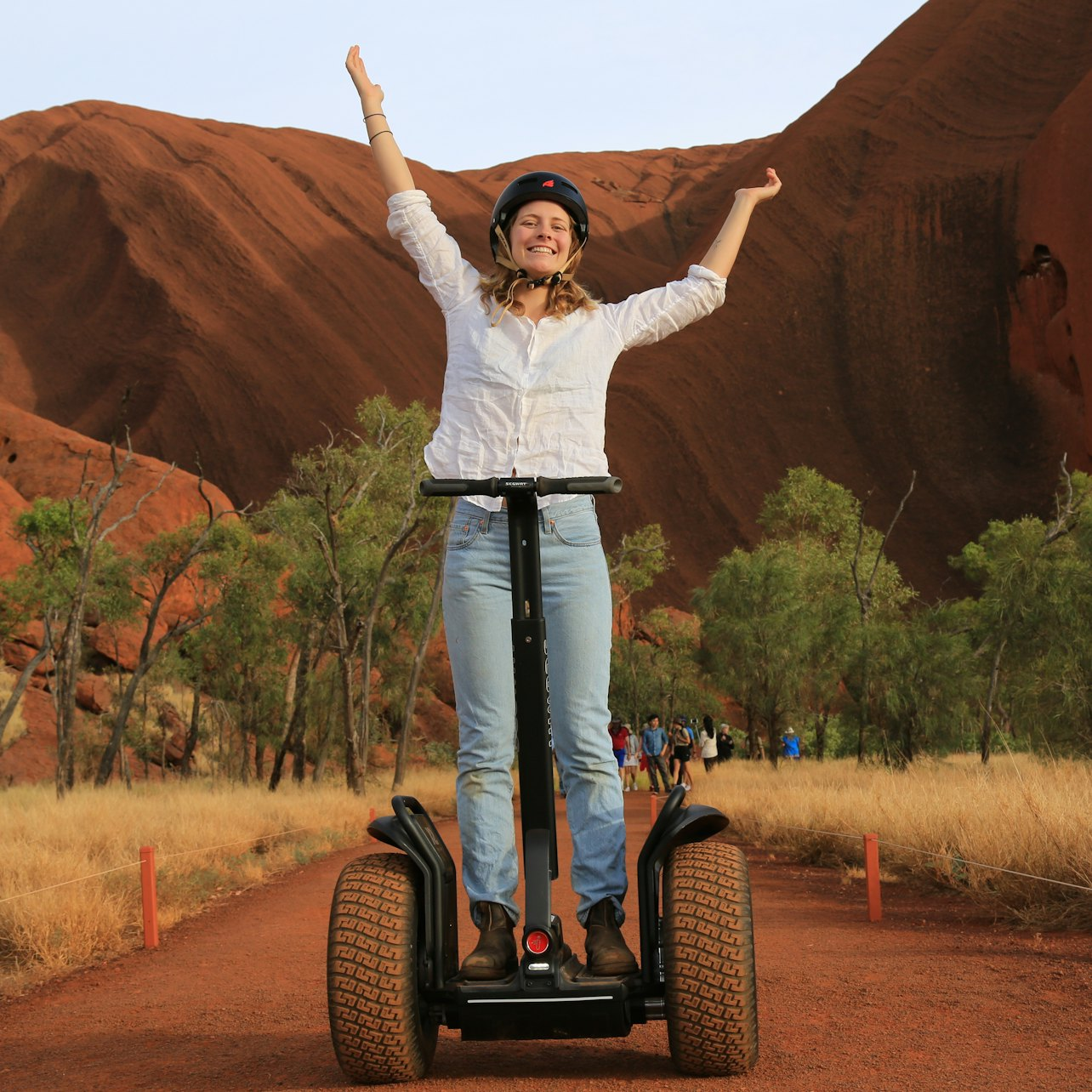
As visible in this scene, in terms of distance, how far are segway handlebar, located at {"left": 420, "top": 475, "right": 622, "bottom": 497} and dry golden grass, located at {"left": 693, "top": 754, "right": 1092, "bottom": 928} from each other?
4561 mm

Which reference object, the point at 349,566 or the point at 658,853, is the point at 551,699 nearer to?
the point at 658,853

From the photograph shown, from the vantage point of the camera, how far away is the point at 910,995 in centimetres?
566

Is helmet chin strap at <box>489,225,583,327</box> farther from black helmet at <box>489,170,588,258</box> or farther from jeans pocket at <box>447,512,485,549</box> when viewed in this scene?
jeans pocket at <box>447,512,485,549</box>

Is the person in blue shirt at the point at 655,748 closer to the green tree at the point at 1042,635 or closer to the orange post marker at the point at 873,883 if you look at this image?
the green tree at the point at 1042,635

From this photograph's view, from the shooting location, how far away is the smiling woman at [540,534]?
4008mm

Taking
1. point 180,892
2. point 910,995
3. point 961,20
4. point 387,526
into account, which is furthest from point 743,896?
point 961,20

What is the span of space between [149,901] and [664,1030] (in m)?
5.17

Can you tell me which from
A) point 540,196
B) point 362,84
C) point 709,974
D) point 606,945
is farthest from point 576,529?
point 362,84

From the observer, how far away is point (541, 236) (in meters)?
4.20

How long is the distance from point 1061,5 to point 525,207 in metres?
96.4

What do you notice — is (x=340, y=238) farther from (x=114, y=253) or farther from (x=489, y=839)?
(x=489, y=839)

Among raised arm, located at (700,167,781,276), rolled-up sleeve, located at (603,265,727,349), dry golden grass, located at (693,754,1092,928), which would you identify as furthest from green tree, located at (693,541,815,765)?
rolled-up sleeve, located at (603,265,727,349)

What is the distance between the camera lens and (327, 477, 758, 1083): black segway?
3.78 meters

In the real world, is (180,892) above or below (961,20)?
below
